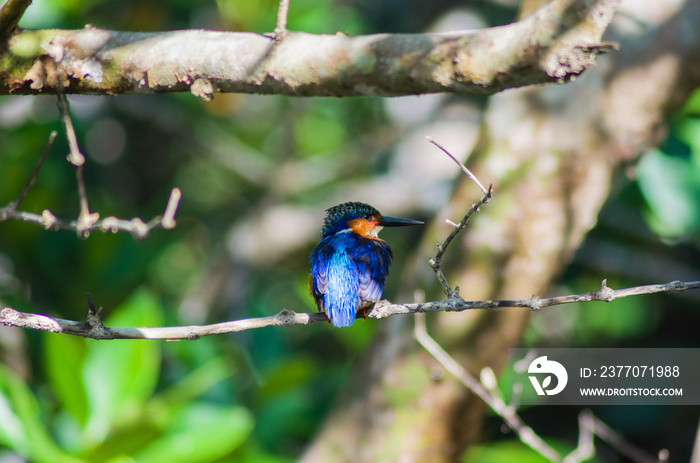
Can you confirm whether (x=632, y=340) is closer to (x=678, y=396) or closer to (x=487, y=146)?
(x=678, y=396)

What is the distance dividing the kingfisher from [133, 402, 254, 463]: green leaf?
1.01 metres

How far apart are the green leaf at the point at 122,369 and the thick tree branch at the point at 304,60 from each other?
161cm

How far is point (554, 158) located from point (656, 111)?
0.49 meters

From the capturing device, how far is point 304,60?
1446 millimetres

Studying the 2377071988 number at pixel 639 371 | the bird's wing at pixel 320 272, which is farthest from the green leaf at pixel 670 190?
the bird's wing at pixel 320 272

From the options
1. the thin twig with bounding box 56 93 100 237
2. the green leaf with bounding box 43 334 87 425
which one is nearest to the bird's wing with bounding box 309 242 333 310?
the thin twig with bounding box 56 93 100 237

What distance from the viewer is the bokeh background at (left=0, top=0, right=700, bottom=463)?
114 inches

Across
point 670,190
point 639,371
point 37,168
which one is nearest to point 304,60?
point 37,168

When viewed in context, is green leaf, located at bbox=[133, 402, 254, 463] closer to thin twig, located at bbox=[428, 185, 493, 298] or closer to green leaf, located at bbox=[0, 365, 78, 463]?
green leaf, located at bbox=[0, 365, 78, 463]

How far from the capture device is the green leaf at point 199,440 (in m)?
2.75

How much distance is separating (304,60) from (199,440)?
191cm

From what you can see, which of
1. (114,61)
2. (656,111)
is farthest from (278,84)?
(656,111)

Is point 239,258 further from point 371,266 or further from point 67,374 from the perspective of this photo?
point 371,266

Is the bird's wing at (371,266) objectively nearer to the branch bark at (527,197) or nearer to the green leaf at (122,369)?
the branch bark at (527,197)
